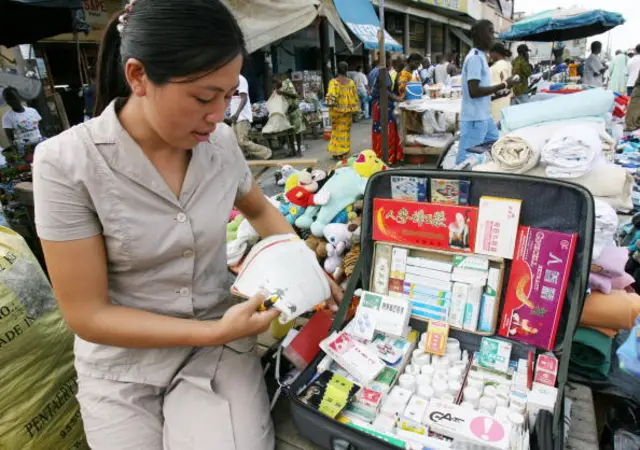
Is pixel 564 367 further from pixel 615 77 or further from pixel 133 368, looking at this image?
pixel 615 77

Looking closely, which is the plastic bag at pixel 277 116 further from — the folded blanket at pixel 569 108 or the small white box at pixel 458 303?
the small white box at pixel 458 303

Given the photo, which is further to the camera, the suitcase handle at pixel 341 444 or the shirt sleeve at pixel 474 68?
the shirt sleeve at pixel 474 68

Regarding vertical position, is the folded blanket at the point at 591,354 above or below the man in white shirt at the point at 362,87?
below

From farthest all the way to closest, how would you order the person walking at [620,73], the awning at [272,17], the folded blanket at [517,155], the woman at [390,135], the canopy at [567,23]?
the person walking at [620,73] → the canopy at [567,23] → the woman at [390,135] → the awning at [272,17] → the folded blanket at [517,155]

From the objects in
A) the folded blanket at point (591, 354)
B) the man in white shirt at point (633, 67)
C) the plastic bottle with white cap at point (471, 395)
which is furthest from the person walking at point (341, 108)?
the plastic bottle with white cap at point (471, 395)

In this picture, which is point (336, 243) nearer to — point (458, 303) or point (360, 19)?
point (458, 303)

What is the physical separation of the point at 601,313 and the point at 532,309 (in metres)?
0.34

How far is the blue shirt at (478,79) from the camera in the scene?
364 cm

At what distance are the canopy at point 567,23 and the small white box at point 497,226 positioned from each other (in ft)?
24.8

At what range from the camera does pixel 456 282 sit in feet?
4.51

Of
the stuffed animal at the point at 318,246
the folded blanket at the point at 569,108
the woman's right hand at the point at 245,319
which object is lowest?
the stuffed animal at the point at 318,246

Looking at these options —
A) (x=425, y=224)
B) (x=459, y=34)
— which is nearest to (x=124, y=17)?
(x=425, y=224)

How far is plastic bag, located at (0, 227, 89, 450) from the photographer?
1.30m

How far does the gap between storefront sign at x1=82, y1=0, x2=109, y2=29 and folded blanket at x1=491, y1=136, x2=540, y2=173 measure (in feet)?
21.0
